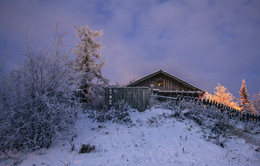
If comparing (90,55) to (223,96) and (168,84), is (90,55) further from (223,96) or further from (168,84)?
(223,96)

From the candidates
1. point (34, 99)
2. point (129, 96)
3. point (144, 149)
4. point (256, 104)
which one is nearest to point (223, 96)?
point (256, 104)

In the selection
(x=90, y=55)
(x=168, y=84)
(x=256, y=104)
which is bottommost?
(x=256, y=104)

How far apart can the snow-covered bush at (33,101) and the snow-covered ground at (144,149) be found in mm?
573

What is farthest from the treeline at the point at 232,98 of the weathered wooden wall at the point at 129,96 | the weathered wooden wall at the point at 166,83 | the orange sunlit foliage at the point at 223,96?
the weathered wooden wall at the point at 129,96

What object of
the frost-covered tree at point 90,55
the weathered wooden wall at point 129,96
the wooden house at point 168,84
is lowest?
the weathered wooden wall at point 129,96

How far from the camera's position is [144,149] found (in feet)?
15.0

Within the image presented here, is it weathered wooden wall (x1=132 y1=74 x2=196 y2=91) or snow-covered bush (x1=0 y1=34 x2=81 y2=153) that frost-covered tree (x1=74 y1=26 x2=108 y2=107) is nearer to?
weathered wooden wall (x1=132 y1=74 x2=196 y2=91)

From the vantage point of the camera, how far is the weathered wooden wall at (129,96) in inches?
371

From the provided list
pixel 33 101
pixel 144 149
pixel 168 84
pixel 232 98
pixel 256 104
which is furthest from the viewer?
pixel 232 98

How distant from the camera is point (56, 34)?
4934 mm

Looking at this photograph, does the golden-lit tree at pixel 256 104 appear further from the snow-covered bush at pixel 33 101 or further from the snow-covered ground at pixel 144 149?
the snow-covered bush at pixel 33 101

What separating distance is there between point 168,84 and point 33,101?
16273mm

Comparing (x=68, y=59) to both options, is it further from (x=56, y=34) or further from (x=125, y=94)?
(x=125, y=94)

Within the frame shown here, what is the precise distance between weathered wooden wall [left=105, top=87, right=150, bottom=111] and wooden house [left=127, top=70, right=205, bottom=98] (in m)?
8.00
